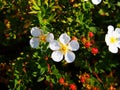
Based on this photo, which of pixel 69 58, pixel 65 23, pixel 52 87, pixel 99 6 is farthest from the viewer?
pixel 99 6

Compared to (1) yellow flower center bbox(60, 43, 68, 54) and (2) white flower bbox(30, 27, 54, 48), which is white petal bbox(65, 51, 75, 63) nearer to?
(1) yellow flower center bbox(60, 43, 68, 54)

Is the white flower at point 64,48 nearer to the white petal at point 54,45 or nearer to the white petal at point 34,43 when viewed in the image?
the white petal at point 54,45

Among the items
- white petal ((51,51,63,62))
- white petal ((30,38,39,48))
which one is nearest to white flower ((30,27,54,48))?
white petal ((30,38,39,48))

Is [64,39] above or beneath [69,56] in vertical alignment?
above

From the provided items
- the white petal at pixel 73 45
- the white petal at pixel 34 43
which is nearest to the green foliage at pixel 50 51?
the white petal at pixel 34 43

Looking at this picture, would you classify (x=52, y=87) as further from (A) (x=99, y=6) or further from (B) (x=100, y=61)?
(A) (x=99, y=6)

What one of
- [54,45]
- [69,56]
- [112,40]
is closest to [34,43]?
[54,45]

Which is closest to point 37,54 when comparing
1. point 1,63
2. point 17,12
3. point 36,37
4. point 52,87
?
point 36,37

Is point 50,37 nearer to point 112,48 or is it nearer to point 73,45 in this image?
point 73,45

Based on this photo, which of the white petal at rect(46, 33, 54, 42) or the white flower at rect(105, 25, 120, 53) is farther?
the white flower at rect(105, 25, 120, 53)

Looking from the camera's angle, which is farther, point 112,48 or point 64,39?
point 112,48

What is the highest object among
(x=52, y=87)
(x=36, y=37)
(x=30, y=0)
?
(x=30, y=0)
